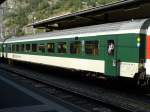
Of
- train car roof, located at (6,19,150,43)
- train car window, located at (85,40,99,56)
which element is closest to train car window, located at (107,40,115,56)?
train car roof, located at (6,19,150,43)

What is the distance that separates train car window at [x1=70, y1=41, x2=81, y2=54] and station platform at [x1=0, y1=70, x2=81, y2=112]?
421cm

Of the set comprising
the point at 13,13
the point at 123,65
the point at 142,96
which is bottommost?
the point at 142,96

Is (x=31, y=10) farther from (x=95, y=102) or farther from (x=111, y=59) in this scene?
(x=95, y=102)

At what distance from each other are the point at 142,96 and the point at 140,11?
8.31 metres

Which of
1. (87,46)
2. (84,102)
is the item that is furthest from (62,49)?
(84,102)

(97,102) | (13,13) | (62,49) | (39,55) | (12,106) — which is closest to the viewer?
(12,106)

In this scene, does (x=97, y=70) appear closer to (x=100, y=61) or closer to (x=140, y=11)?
(x=100, y=61)

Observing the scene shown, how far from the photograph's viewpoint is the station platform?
11516 mm

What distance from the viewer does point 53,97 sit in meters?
14.3

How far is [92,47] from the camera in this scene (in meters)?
17.6

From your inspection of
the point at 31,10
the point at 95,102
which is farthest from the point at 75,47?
the point at 31,10

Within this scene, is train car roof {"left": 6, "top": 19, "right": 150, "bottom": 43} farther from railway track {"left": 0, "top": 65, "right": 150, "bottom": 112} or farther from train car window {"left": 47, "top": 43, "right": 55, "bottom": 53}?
railway track {"left": 0, "top": 65, "right": 150, "bottom": 112}

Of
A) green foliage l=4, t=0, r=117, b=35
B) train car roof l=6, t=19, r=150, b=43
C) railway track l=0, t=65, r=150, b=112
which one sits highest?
green foliage l=4, t=0, r=117, b=35

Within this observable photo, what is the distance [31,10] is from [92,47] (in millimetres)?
88703
